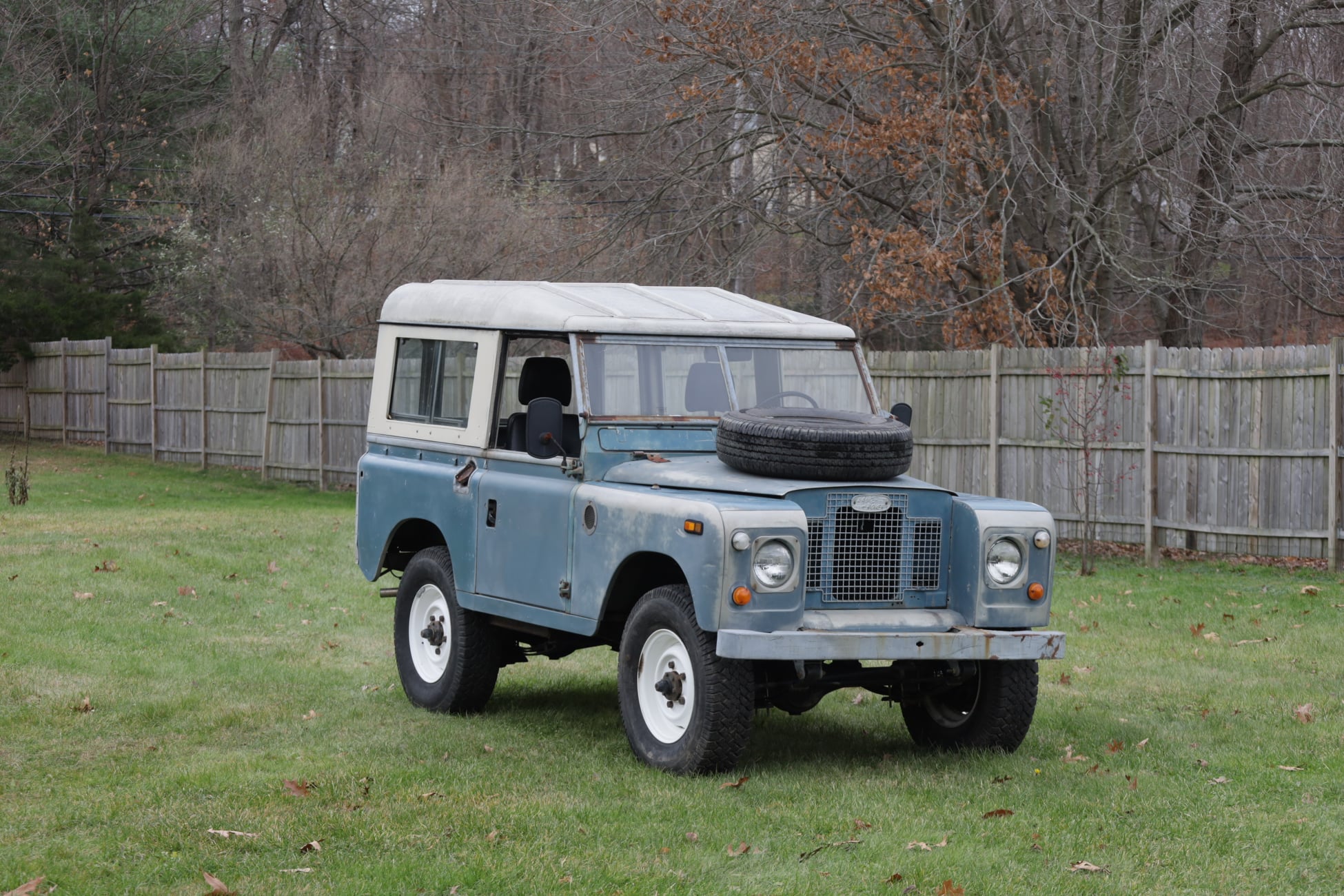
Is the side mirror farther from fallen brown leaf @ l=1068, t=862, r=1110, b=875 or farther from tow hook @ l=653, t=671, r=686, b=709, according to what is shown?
fallen brown leaf @ l=1068, t=862, r=1110, b=875

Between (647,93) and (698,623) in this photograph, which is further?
(647,93)

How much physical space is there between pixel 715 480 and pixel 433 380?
2.51 metres

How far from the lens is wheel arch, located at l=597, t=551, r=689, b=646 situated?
761cm

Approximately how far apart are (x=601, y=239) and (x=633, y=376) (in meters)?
15.1

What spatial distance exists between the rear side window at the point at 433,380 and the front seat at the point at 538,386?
12.0 inches

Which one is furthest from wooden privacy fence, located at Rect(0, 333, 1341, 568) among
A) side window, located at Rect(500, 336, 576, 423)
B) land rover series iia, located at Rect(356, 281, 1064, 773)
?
side window, located at Rect(500, 336, 576, 423)

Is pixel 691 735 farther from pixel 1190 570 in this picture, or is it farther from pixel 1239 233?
pixel 1239 233

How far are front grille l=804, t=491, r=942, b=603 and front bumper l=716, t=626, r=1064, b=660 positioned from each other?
32cm

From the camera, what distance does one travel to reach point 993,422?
1747 cm

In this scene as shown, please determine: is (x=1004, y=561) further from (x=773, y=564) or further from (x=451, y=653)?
(x=451, y=653)

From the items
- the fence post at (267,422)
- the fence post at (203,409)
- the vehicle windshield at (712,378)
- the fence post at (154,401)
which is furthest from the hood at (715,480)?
the fence post at (154,401)

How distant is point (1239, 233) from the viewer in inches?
821

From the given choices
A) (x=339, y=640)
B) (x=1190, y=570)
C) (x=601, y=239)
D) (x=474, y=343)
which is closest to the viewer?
(x=474, y=343)

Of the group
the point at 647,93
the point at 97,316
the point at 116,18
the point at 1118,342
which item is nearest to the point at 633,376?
the point at 647,93
